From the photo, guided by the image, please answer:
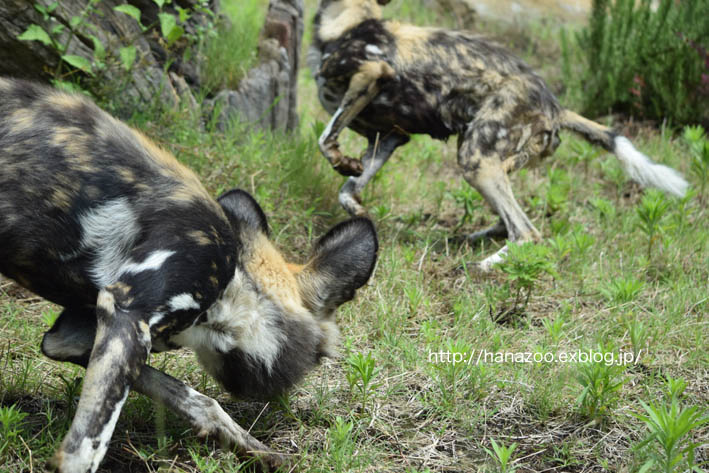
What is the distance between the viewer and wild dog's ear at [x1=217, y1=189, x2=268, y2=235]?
2393 mm

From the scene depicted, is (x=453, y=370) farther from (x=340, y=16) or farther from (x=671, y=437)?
(x=340, y=16)

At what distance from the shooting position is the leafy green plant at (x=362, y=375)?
2465 mm

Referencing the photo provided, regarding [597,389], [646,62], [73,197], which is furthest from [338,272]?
[646,62]

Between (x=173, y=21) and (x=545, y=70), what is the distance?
16.0ft

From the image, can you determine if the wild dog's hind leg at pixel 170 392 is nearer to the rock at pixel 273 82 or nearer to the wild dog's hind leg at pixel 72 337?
the wild dog's hind leg at pixel 72 337

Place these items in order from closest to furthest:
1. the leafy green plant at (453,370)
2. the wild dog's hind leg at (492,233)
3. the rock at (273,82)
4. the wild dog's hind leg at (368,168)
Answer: the leafy green plant at (453,370) → the wild dog's hind leg at (368,168) → the wild dog's hind leg at (492,233) → the rock at (273,82)

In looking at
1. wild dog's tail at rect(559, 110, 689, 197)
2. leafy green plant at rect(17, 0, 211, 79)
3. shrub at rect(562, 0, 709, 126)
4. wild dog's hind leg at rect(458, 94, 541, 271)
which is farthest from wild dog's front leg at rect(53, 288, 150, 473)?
shrub at rect(562, 0, 709, 126)

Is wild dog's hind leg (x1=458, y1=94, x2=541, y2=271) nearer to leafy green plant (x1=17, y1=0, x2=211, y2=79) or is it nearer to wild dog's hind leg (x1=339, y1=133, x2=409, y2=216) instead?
wild dog's hind leg (x1=339, y1=133, x2=409, y2=216)

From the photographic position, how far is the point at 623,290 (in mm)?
3289

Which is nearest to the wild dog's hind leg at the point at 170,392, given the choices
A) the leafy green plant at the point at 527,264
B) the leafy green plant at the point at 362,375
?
the leafy green plant at the point at 362,375

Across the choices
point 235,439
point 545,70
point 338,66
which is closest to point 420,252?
point 338,66

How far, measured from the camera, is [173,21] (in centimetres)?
400

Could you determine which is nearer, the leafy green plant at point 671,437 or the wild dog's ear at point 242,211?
the leafy green plant at point 671,437

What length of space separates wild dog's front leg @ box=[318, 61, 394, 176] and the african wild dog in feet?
6.02
